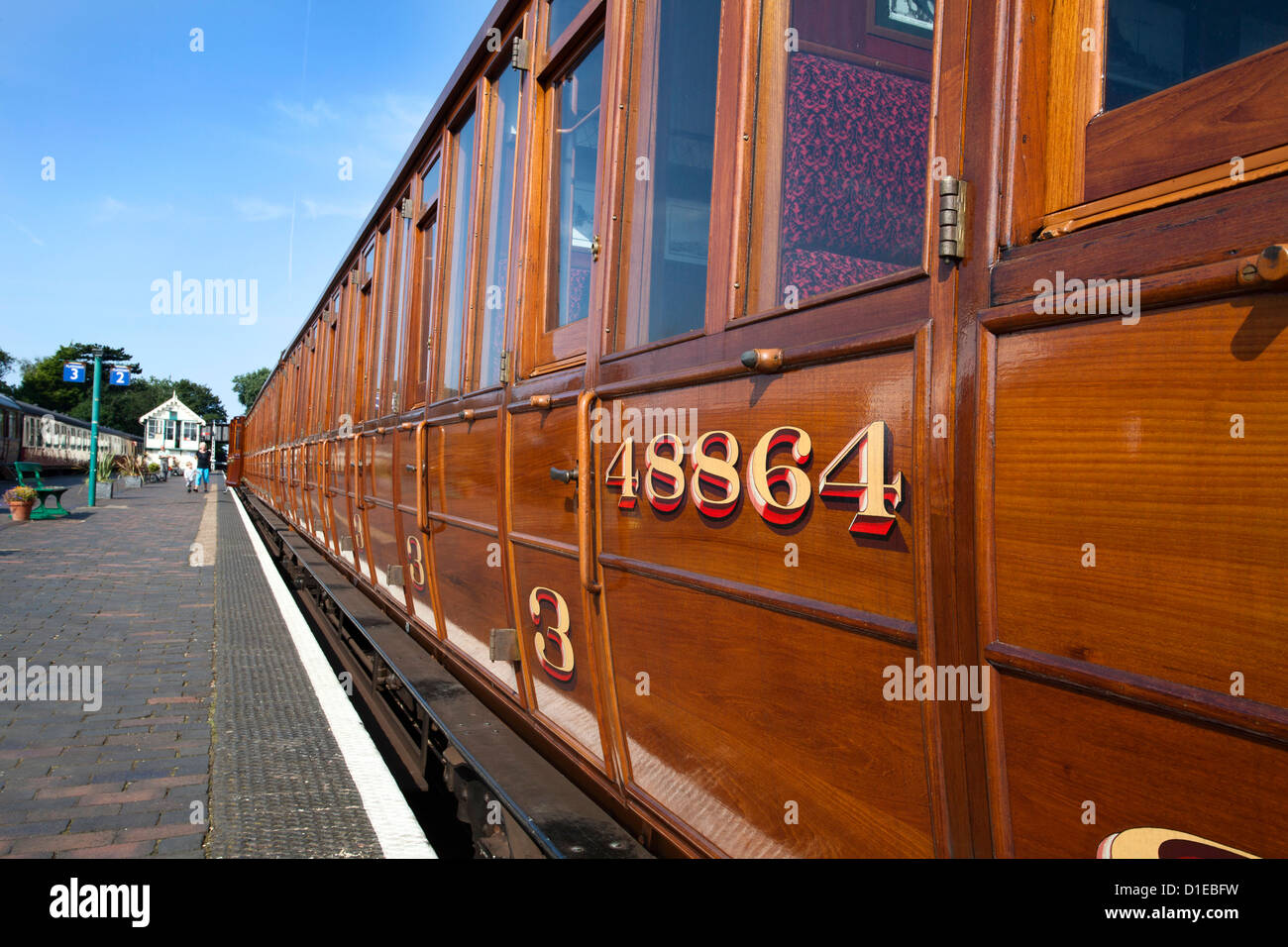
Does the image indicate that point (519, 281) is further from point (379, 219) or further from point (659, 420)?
point (379, 219)

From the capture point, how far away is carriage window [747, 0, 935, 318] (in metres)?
1.84

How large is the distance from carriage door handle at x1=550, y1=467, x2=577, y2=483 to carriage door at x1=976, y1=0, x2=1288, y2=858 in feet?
4.76

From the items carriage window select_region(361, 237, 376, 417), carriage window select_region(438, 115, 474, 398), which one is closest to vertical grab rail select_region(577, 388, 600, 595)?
carriage window select_region(438, 115, 474, 398)

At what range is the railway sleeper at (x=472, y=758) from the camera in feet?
7.87

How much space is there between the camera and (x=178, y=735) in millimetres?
4344

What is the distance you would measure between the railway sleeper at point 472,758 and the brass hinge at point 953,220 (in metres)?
1.69

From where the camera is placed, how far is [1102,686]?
1072 millimetres

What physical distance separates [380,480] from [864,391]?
174 inches

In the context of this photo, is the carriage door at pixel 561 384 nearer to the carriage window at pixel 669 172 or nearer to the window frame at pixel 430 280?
the carriage window at pixel 669 172

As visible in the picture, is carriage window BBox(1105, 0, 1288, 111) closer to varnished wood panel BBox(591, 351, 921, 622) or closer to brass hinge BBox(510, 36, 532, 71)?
varnished wood panel BBox(591, 351, 921, 622)

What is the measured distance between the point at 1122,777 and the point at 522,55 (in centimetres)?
305

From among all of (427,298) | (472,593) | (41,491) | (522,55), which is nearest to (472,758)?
(472,593)

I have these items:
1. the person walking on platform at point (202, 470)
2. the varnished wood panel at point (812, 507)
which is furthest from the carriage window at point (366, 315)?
the person walking on platform at point (202, 470)
